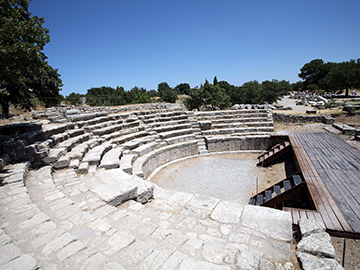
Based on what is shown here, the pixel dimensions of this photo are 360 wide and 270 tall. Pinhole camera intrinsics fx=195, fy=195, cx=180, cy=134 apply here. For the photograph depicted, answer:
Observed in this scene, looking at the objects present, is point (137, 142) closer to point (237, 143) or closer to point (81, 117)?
point (81, 117)

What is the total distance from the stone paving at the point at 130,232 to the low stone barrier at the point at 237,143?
22.5ft

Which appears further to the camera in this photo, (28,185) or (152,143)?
(152,143)

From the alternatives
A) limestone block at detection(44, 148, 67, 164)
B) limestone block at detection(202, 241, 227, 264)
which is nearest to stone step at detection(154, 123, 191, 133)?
limestone block at detection(44, 148, 67, 164)

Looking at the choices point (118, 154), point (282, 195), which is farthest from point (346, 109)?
point (118, 154)

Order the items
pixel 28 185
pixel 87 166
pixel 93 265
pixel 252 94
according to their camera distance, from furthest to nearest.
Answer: pixel 252 94 < pixel 87 166 < pixel 28 185 < pixel 93 265

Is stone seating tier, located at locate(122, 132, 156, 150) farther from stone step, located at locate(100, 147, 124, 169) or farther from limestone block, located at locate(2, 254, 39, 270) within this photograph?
limestone block, located at locate(2, 254, 39, 270)

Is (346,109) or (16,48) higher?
(16,48)

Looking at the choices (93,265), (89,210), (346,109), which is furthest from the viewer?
(346,109)

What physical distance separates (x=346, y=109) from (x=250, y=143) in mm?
9586

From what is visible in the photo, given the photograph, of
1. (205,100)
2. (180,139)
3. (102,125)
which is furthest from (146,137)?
(205,100)

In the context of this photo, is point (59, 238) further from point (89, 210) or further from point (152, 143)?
point (152, 143)

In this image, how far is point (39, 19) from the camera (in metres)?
4.99

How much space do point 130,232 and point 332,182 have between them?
17.0ft

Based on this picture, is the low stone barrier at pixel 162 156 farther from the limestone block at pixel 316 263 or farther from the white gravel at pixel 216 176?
the limestone block at pixel 316 263
